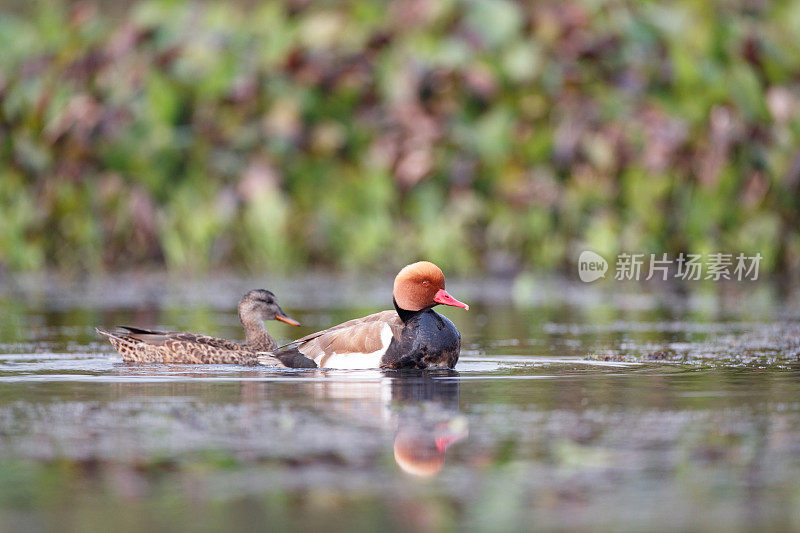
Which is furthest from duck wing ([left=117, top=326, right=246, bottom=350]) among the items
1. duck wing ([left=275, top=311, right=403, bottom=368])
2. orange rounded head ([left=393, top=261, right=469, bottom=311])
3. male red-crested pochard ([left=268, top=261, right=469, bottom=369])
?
orange rounded head ([left=393, top=261, right=469, bottom=311])

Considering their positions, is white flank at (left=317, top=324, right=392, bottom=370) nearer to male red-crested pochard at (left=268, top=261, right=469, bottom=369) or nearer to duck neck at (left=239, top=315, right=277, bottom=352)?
male red-crested pochard at (left=268, top=261, right=469, bottom=369)

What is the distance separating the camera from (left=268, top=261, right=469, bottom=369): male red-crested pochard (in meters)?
8.05

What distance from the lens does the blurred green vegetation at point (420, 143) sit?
1527 cm

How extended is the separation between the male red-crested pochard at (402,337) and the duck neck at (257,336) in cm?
69

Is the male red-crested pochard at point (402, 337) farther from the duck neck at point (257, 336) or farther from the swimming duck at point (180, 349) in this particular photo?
the duck neck at point (257, 336)

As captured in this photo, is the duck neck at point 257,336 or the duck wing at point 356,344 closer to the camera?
the duck wing at point 356,344

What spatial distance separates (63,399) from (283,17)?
11.1 m

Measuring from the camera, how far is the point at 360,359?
8125 mm

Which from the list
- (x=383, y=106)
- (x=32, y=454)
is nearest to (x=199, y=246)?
(x=383, y=106)

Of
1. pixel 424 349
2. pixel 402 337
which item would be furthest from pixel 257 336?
pixel 424 349

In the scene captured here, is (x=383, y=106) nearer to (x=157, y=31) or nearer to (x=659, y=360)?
(x=157, y=31)

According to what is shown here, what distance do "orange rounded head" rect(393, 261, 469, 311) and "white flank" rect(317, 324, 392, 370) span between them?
24 centimetres

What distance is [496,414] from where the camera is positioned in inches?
243

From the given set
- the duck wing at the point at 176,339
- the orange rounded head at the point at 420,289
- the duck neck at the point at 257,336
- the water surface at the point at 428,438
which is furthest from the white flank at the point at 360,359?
the duck neck at the point at 257,336
